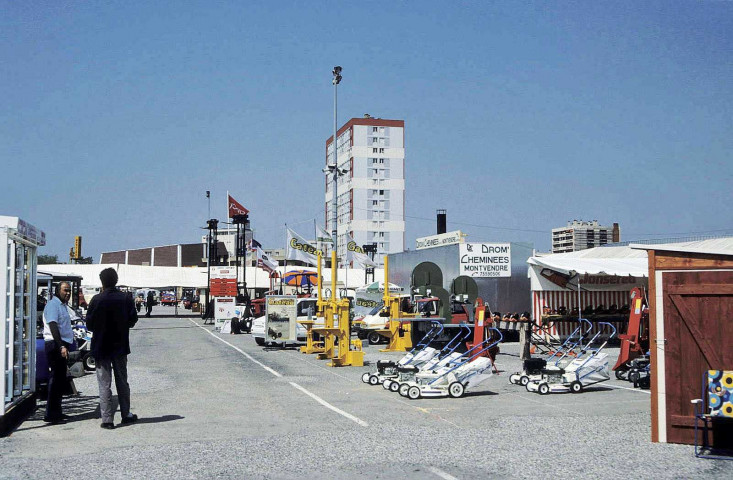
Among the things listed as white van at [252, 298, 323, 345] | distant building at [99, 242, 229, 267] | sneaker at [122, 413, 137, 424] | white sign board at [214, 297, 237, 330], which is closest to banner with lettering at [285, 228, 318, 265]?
white van at [252, 298, 323, 345]

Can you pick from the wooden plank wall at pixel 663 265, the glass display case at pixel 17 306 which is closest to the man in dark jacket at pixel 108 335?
the glass display case at pixel 17 306

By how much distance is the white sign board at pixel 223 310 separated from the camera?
1651 inches

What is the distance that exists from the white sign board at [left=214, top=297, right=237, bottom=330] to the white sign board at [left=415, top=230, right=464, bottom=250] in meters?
12.7

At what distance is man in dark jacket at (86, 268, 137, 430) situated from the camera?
965 cm

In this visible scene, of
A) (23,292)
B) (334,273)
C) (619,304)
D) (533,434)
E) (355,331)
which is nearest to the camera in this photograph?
(533,434)

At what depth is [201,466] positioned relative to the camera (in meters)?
7.58

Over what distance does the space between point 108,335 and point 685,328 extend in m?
7.17

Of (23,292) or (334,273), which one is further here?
(334,273)

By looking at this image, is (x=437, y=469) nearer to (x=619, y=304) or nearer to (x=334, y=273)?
(x=334, y=273)

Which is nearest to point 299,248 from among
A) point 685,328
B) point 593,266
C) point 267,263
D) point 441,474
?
point 593,266

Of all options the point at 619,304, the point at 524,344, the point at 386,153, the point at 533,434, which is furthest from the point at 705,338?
the point at 386,153

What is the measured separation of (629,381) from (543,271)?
14804mm

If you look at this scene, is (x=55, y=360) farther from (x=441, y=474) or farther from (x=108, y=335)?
(x=441, y=474)

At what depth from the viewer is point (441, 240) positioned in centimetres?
5144
